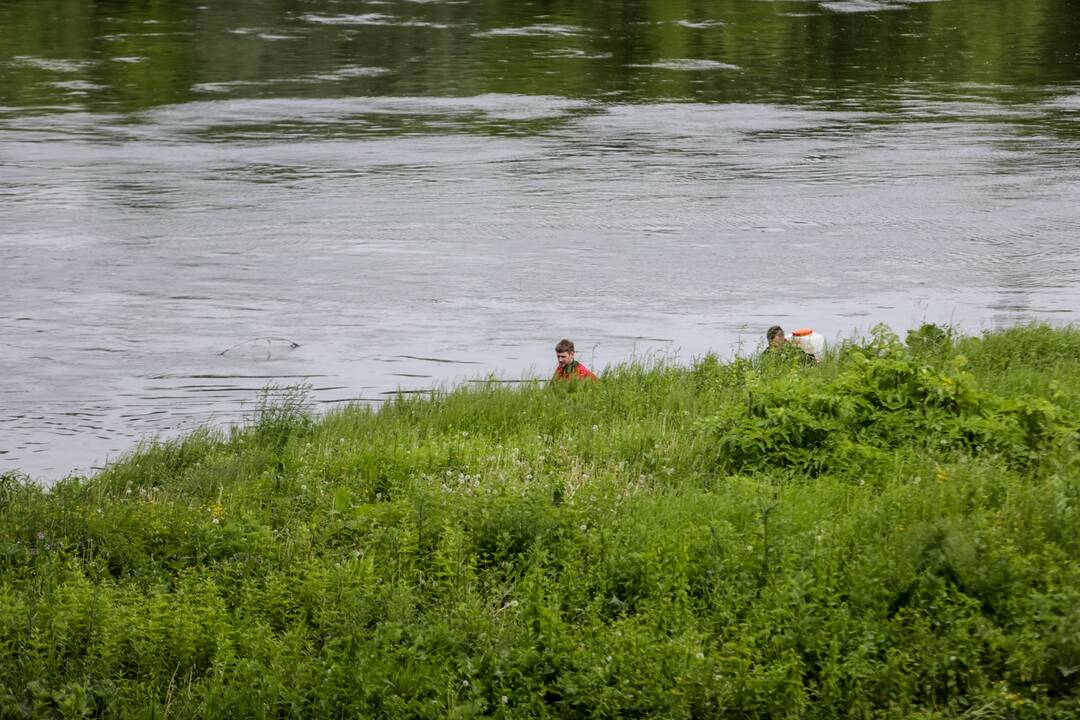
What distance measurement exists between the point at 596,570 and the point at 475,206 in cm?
2079

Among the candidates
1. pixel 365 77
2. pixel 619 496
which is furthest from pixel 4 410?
pixel 365 77

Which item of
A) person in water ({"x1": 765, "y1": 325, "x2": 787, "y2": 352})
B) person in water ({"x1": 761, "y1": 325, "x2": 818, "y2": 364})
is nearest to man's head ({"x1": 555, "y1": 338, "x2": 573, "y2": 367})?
person in water ({"x1": 761, "y1": 325, "x2": 818, "y2": 364})

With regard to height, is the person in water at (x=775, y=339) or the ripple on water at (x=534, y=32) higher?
the ripple on water at (x=534, y=32)

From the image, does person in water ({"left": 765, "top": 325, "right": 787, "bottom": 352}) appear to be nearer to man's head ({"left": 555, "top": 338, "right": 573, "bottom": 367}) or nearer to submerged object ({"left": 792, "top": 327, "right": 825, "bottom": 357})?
submerged object ({"left": 792, "top": 327, "right": 825, "bottom": 357})

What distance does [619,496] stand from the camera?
10.9 meters

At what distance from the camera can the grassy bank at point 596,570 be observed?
7.97 meters

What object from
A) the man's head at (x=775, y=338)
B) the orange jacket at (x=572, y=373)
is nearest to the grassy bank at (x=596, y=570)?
the orange jacket at (x=572, y=373)

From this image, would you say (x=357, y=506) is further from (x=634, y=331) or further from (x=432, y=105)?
(x=432, y=105)

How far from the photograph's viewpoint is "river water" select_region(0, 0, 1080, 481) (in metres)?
19.9

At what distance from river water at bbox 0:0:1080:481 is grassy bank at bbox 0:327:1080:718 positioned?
205 inches

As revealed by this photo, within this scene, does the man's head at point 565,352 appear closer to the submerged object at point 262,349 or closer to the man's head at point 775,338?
the man's head at point 775,338

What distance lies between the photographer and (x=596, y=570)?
30.8ft

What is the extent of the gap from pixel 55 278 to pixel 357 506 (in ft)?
49.0

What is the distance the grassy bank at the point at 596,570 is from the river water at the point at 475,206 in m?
5.21
